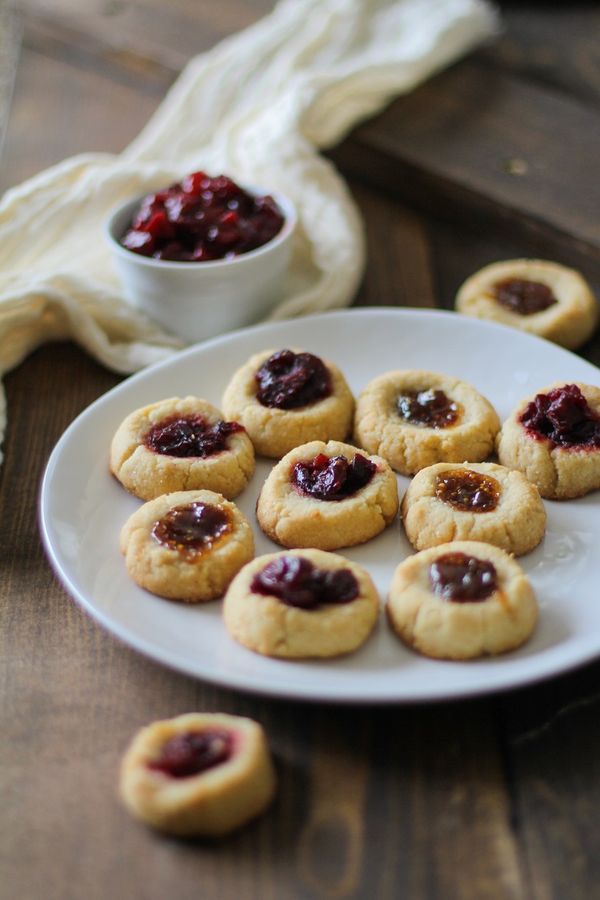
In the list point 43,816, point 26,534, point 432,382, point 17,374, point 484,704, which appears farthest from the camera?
point 17,374

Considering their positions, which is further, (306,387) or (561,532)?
(306,387)

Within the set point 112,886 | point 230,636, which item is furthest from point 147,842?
point 230,636

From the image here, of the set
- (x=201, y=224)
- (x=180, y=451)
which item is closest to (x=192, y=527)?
(x=180, y=451)

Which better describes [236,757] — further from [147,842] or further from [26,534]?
[26,534]

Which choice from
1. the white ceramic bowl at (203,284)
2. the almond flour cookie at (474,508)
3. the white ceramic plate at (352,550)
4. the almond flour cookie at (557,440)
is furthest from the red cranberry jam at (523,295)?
the almond flour cookie at (474,508)

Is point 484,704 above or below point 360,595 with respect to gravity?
below

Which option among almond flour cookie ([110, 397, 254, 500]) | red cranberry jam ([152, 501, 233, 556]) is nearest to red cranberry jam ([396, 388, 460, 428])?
Answer: almond flour cookie ([110, 397, 254, 500])
